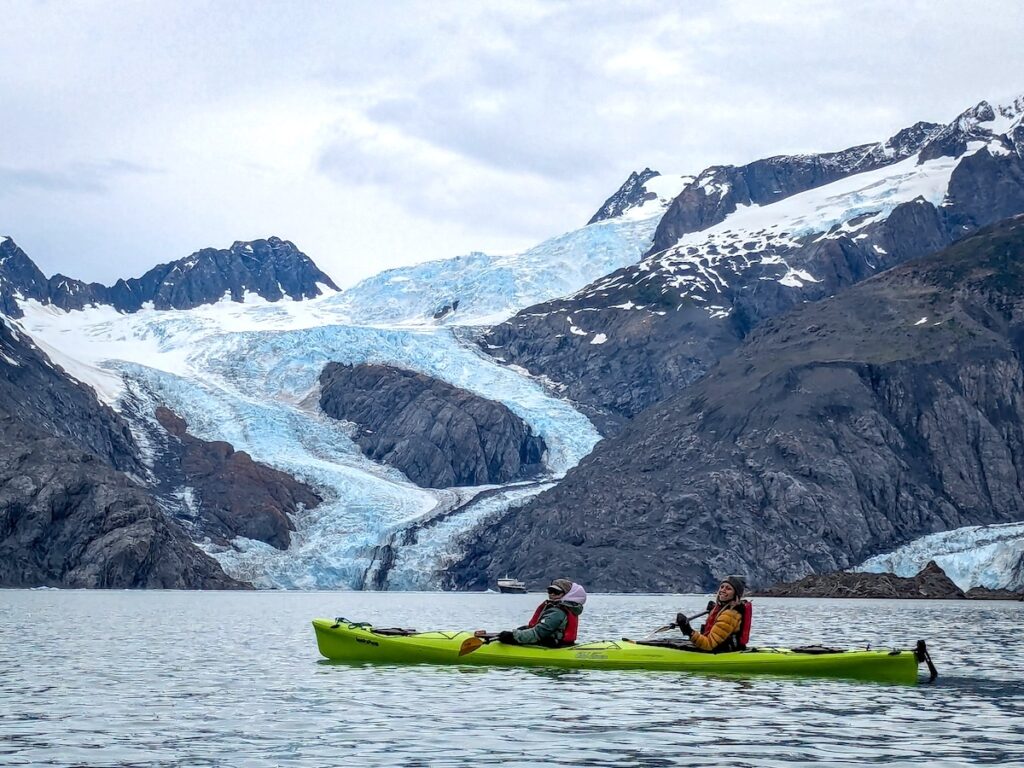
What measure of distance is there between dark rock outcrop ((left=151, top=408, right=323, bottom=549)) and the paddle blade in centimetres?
12928

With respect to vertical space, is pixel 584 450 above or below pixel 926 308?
below

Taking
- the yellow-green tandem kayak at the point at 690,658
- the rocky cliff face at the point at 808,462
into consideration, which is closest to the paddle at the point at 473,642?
the yellow-green tandem kayak at the point at 690,658

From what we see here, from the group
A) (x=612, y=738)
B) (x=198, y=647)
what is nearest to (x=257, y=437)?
(x=198, y=647)

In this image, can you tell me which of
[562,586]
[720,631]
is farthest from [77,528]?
[720,631]

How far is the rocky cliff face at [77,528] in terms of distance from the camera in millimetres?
134750

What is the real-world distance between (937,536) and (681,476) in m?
30.6

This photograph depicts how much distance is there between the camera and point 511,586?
461ft

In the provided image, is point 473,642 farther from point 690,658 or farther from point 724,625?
point 724,625

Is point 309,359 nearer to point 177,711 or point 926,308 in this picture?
point 926,308

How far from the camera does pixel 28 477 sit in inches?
5502

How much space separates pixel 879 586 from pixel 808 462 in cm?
3034

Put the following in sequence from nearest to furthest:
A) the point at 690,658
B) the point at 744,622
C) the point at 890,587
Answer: the point at 690,658
the point at 744,622
the point at 890,587

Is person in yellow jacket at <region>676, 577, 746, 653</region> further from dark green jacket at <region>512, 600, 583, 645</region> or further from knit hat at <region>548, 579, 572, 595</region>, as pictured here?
dark green jacket at <region>512, 600, 583, 645</region>

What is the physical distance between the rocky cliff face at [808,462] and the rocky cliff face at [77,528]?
32333 millimetres
